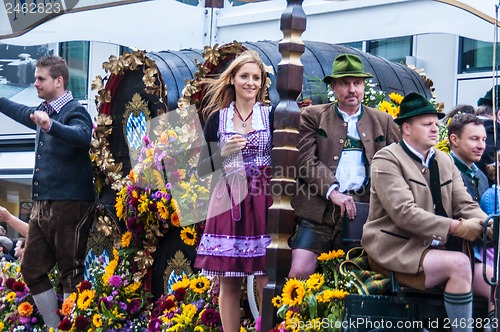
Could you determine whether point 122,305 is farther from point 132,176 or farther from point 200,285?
point 132,176

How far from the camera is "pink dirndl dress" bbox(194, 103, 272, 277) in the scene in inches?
227

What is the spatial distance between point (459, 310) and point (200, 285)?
2.32 metres

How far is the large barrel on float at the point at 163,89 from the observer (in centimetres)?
693

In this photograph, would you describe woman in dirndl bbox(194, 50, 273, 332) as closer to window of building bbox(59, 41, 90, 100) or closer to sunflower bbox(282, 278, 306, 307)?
sunflower bbox(282, 278, 306, 307)

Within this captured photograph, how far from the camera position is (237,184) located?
588 centimetres

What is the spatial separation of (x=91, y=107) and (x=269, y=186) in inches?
242

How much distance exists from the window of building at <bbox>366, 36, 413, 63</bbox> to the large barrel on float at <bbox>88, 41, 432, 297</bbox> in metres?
2.24

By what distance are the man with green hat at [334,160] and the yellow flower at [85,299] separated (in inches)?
76.5

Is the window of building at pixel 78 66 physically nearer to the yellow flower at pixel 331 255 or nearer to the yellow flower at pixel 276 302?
the yellow flower at pixel 276 302

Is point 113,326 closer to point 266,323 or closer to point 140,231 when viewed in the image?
point 140,231

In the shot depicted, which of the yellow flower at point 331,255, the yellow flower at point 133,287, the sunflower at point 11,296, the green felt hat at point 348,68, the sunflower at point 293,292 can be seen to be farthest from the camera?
the sunflower at point 11,296

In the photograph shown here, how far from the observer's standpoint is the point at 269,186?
5875 millimetres

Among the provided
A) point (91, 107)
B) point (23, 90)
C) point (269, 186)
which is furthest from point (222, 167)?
point (23, 90)

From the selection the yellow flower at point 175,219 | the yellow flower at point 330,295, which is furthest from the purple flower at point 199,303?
the yellow flower at point 330,295
